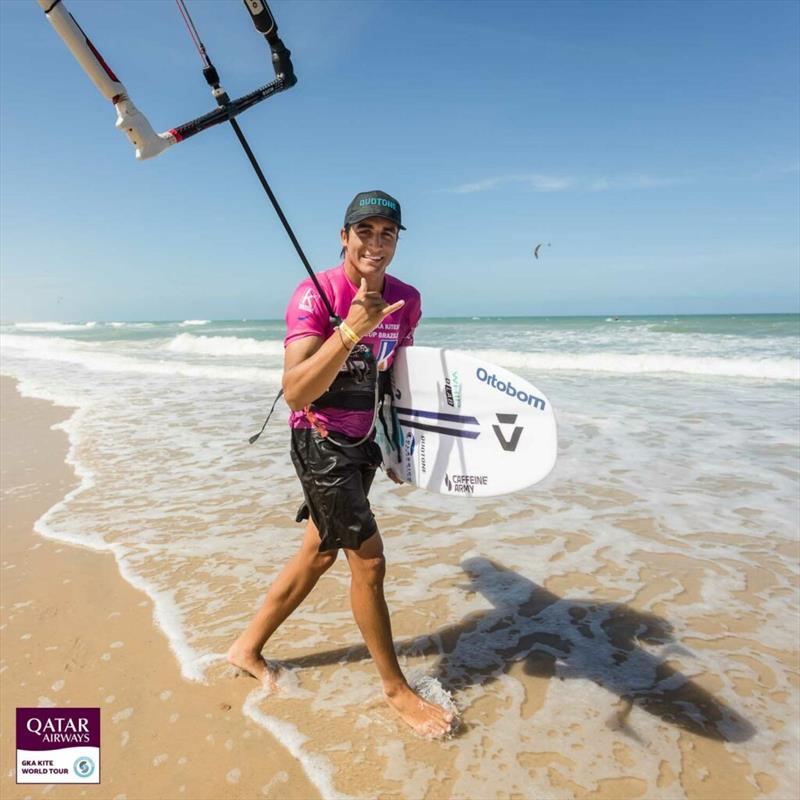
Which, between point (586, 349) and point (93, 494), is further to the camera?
point (586, 349)

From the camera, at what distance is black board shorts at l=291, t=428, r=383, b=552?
2564mm

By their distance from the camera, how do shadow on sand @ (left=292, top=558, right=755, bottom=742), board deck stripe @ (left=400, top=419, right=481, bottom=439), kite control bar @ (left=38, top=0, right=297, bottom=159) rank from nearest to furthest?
1. kite control bar @ (left=38, top=0, right=297, bottom=159)
2. shadow on sand @ (left=292, top=558, right=755, bottom=742)
3. board deck stripe @ (left=400, top=419, right=481, bottom=439)

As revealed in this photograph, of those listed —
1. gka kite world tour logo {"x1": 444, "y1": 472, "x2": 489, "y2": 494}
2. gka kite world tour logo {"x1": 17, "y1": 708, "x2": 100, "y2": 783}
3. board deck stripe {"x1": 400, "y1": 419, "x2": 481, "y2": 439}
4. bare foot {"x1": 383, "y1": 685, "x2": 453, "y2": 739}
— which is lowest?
gka kite world tour logo {"x1": 17, "y1": 708, "x2": 100, "y2": 783}

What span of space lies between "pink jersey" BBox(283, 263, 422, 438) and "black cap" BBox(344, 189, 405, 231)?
1.01 ft

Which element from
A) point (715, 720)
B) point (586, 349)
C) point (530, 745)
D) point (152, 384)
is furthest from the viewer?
point (586, 349)

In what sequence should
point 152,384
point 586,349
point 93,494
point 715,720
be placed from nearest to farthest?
point 715,720 → point 93,494 → point 152,384 → point 586,349

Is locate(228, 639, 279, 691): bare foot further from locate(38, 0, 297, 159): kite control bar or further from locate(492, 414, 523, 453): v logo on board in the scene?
locate(38, 0, 297, 159): kite control bar

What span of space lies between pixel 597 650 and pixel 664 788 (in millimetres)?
1001

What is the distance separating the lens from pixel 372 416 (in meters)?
2.81

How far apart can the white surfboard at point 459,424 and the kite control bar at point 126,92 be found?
1.48 metres

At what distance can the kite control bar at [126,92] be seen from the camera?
2.01m

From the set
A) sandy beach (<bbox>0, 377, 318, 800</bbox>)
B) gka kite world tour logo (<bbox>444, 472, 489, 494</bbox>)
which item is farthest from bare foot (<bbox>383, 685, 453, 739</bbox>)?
gka kite world tour logo (<bbox>444, 472, 489, 494</bbox>)

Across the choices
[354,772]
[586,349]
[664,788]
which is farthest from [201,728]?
[586,349]

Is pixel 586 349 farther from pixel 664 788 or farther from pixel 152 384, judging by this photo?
pixel 664 788
